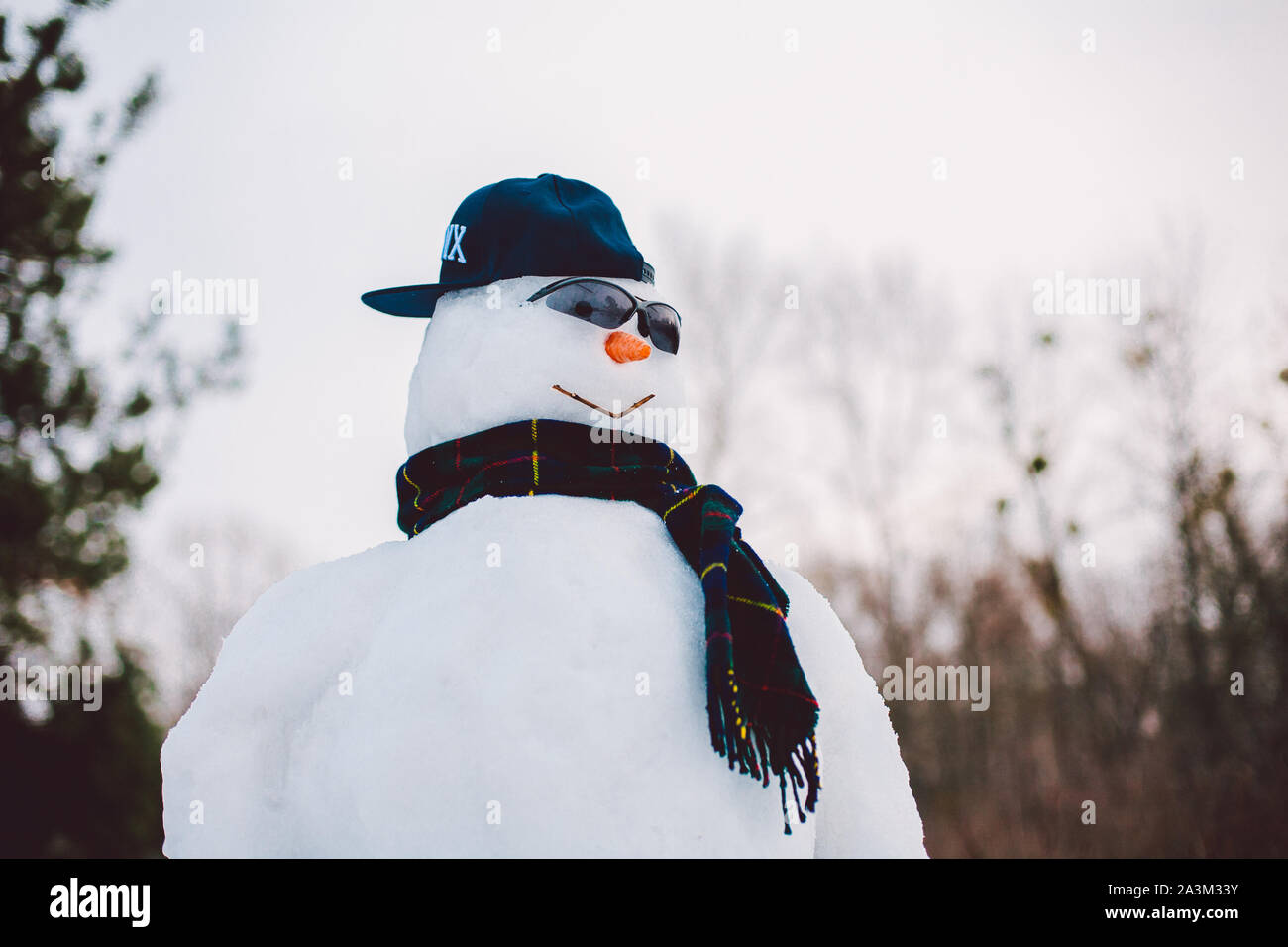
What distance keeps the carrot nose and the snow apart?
3 centimetres

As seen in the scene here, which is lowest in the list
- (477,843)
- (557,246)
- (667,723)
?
(477,843)

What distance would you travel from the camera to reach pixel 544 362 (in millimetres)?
1964

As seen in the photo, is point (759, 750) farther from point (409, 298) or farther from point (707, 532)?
point (409, 298)

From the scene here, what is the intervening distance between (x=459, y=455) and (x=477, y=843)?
0.81m

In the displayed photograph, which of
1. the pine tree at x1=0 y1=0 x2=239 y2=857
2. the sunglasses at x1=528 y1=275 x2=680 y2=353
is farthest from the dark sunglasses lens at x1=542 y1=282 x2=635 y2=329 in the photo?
the pine tree at x1=0 y1=0 x2=239 y2=857

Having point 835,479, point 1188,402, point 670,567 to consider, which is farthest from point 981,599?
point 670,567

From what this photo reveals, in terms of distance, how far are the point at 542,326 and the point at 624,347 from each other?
19 centimetres

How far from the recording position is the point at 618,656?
A: 166 centimetres
